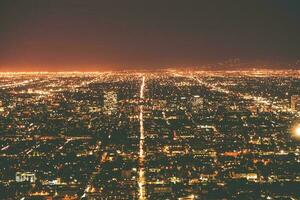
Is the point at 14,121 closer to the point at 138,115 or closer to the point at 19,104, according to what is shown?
the point at 138,115

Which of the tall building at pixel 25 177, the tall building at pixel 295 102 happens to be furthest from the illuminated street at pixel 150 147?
the tall building at pixel 295 102

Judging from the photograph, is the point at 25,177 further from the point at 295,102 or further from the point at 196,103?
the point at 295,102

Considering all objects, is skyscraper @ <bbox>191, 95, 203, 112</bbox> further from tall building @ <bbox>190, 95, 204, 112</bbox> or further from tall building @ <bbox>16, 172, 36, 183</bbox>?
tall building @ <bbox>16, 172, 36, 183</bbox>

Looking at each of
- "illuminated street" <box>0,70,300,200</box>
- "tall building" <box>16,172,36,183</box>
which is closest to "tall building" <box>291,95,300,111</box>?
"illuminated street" <box>0,70,300,200</box>

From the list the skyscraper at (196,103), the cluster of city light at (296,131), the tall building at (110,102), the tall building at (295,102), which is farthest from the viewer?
the tall building at (295,102)

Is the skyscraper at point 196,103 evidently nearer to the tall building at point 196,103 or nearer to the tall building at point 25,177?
the tall building at point 196,103

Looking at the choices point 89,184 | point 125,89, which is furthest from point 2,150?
point 125,89

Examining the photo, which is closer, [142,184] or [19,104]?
[142,184]
